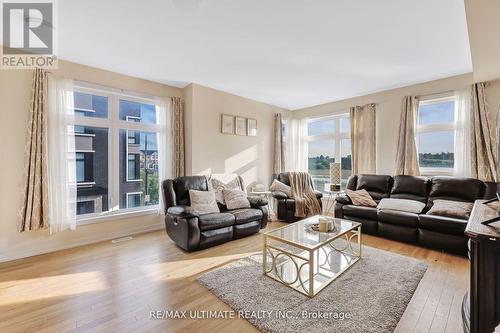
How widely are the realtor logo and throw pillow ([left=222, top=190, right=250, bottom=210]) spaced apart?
2893 mm

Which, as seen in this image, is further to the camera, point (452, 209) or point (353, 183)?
point (353, 183)

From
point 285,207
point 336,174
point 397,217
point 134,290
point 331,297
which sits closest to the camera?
point 331,297

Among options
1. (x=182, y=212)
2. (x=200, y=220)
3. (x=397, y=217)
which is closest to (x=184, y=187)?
(x=182, y=212)

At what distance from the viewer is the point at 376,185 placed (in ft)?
13.3

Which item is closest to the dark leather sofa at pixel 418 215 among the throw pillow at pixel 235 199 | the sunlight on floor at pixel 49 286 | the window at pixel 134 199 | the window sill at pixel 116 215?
the throw pillow at pixel 235 199

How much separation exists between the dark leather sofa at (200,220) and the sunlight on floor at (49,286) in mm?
951

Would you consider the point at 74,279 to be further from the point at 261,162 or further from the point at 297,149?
the point at 297,149

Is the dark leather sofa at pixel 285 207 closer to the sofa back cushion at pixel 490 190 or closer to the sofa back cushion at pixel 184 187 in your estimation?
the sofa back cushion at pixel 184 187

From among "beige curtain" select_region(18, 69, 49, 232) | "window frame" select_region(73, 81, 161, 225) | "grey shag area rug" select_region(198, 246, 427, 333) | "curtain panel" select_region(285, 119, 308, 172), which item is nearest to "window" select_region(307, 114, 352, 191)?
"curtain panel" select_region(285, 119, 308, 172)

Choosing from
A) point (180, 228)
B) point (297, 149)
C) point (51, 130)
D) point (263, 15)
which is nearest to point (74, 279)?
point (180, 228)

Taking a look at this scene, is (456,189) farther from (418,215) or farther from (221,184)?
(221,184)

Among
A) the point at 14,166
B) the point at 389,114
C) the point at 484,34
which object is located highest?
the point at 484,34

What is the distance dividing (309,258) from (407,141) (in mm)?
3292

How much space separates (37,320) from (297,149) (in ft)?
17.4
